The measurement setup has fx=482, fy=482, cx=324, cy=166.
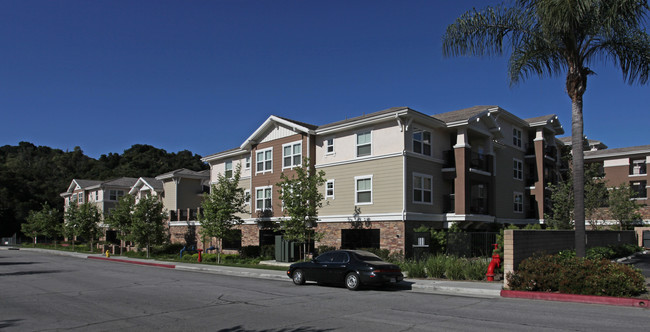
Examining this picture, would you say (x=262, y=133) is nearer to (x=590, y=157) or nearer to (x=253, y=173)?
(x=253, y=173)

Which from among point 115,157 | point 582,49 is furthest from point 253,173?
Answer: point 115,157

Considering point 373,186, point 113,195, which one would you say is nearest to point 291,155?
point 373,186

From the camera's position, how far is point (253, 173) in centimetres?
3534

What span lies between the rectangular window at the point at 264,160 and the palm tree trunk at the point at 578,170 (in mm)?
21601

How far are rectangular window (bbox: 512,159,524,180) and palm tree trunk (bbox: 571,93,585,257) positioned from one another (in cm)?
2065

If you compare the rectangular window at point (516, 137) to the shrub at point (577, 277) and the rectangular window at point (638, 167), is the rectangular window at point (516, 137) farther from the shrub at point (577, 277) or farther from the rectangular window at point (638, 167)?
the shrub at point (577, 277)

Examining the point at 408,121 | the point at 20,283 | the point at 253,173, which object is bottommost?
the point at 20,283

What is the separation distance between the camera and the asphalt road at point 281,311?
32.1 feet

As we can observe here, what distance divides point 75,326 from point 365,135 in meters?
20.5

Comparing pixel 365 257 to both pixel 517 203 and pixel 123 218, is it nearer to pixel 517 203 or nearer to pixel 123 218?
pixel 517 203

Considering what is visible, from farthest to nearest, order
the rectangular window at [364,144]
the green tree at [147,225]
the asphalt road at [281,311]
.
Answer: the green tree at [147,225], the rectangular window at [364,144], the asphalt road at [281,311]

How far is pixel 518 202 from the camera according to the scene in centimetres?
3625

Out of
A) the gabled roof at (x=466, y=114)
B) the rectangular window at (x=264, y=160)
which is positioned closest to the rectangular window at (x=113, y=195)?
the rectangular window at (x=264, y=160)

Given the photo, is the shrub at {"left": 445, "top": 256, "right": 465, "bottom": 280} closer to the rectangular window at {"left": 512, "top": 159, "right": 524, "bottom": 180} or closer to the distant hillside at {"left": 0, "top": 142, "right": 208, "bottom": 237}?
the rectangular window at {"left": 512, "top": 159, "right": 524, "bottom": 180}
